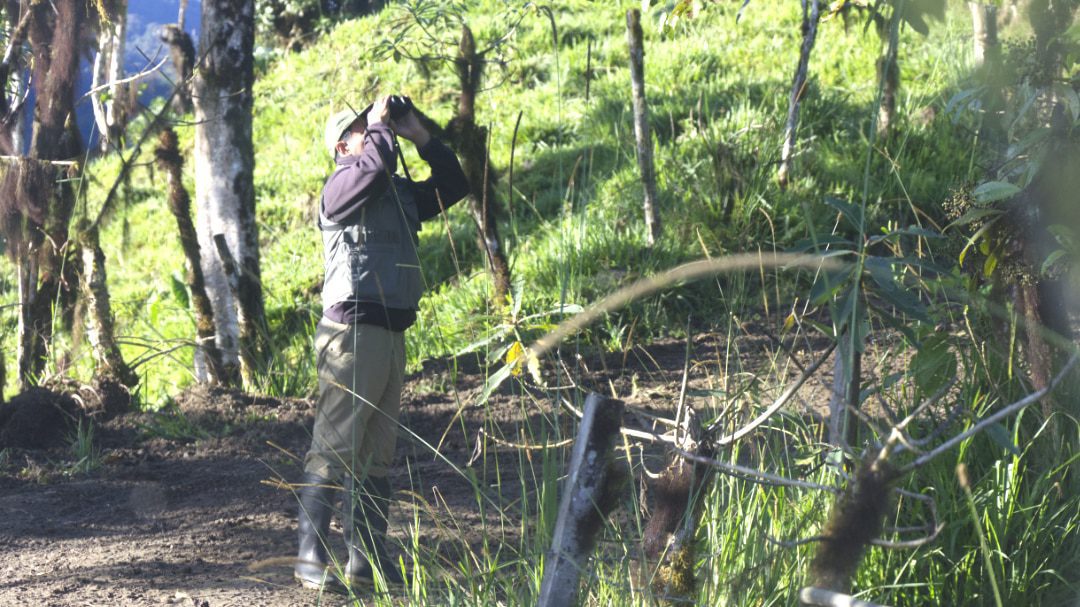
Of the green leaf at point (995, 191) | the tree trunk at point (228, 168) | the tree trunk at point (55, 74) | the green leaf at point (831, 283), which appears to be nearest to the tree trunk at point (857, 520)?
the green leaf at point (831, 283)

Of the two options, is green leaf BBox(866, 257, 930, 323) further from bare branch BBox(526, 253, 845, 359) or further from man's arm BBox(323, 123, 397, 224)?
man's arm BBox(323, 123, 397, 224)

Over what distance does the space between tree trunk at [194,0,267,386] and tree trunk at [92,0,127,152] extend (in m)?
0.53

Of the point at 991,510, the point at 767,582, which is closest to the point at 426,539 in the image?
the point at 767,582

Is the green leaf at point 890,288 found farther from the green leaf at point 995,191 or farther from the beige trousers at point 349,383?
the beige trousers at point 349,383

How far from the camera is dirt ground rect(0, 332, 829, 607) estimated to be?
12.5 ft

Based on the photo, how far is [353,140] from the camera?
4.13 m

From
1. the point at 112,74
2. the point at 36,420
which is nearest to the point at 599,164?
the point at 112,74

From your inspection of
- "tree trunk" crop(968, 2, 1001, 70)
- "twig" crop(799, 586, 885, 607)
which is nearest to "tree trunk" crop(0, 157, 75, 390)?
"tree trunk" crop(968, 2, 1001, 70)

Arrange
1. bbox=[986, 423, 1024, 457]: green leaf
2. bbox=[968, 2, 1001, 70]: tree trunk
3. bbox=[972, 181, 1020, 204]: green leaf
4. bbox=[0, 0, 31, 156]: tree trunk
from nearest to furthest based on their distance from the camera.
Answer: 1. bbox=[986, 423, 1024, 457]: green leaf
2. bbox=[972, 181, 1020, 204]: green leaf
3. bbox=[968, 2, 1001, 70]: tree trunk
4. bbox=[0, 0, 31, 156]: tree trunk

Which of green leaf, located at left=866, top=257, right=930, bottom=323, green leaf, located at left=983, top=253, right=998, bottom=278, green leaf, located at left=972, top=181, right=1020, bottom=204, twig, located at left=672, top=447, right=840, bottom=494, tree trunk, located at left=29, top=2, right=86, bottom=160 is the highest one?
tree trunk, located at left=29, top=2, right=86, bottom=160

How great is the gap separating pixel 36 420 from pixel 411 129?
9.81 ft

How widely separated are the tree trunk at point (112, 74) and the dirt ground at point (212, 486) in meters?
1.61

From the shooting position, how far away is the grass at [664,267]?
2.72 metres

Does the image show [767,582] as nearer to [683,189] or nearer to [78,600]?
[78,600]
